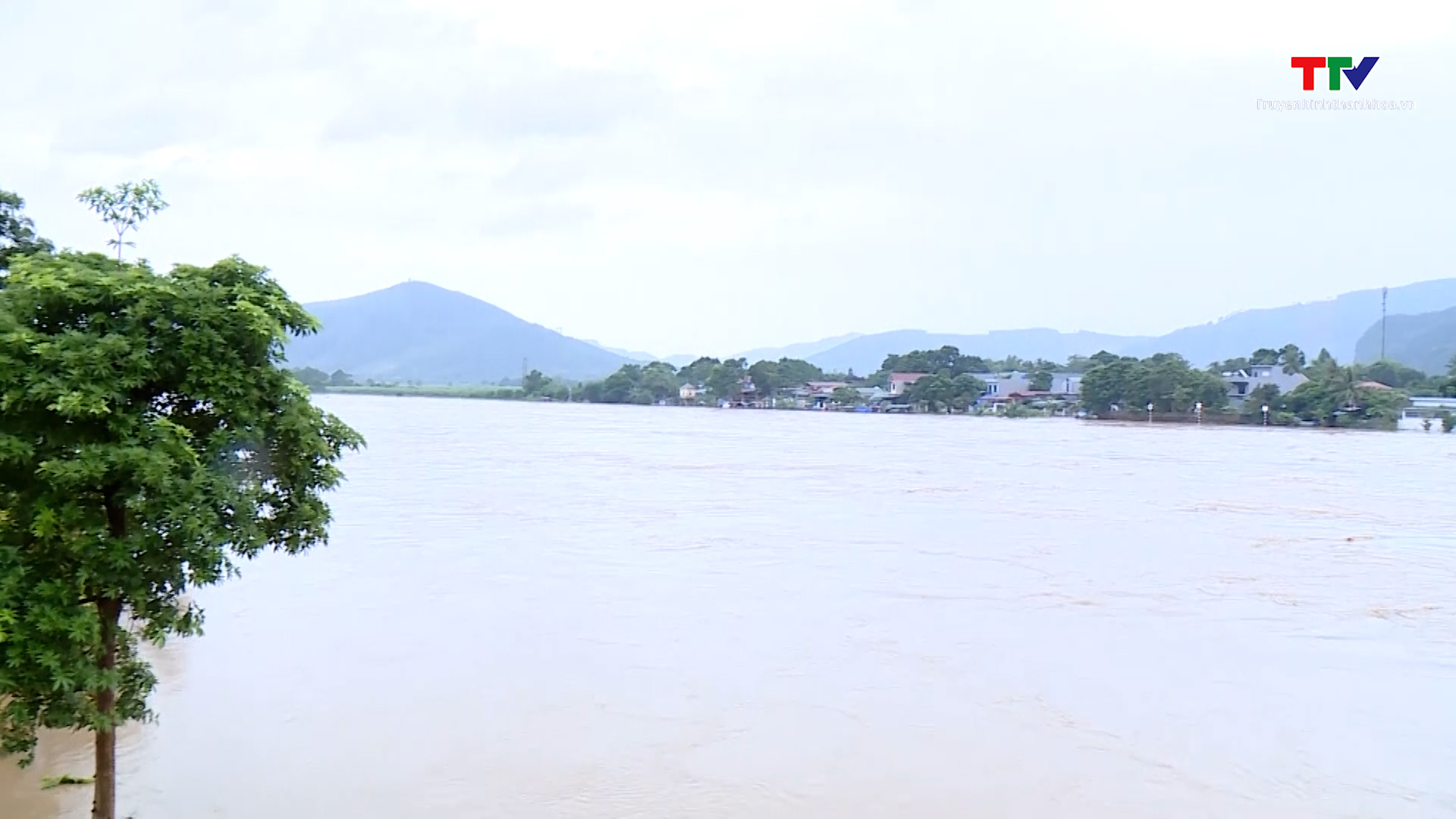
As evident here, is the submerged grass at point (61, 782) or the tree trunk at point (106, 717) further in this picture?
the submerged grass at point (61, 782)

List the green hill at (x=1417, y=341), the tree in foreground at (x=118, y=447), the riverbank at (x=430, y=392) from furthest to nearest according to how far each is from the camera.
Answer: the green hill at (x=1417, y=341)
the riverbank at (x=430, y=392)
the tree in foreground at (x=118, y=447)

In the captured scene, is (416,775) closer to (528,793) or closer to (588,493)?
(528,793)

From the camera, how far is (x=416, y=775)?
273 inches

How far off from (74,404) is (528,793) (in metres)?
4.10

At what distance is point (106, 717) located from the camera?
4293mm

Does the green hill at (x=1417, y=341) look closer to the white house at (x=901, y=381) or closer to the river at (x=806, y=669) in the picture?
the white house at (x=901, y=381)

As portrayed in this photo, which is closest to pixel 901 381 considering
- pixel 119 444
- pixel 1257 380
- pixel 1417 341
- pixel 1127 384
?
pixel 1127 384

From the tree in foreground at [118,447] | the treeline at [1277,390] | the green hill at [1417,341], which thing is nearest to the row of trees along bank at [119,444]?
the tree in foreground at [118,447]

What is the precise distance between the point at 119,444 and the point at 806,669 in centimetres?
699

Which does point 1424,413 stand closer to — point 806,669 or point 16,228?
point 806,669

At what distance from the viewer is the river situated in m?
6.93

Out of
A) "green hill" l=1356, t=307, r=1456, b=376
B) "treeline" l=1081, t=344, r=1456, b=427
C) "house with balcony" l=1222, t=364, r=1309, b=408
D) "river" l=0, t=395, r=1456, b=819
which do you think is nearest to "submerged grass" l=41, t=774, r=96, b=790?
"river" l=0, t=395, r=1456, b=819

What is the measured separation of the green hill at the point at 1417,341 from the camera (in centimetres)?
Answer: 11912

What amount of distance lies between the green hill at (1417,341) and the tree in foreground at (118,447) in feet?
427
